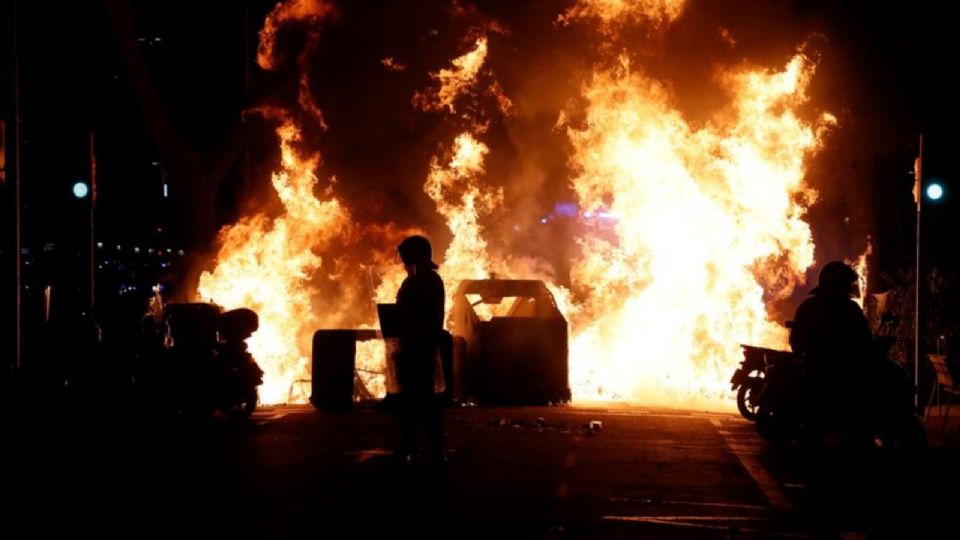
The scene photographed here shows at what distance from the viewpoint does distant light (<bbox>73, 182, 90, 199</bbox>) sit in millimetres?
18578

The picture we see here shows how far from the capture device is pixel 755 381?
619 inches

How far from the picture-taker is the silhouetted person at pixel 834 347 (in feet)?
40.2

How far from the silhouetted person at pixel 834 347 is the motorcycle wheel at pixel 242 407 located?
7.15m

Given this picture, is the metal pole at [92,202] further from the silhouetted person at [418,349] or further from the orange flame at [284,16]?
the silhouetted person at [418,349]

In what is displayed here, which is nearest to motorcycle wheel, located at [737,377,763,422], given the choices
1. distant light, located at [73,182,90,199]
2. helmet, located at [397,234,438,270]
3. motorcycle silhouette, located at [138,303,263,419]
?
helmet, located at [397,234,438,270]

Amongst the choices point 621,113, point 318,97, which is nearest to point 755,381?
point 621,113

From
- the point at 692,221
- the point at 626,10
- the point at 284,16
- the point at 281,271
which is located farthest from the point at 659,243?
the point at 284,16

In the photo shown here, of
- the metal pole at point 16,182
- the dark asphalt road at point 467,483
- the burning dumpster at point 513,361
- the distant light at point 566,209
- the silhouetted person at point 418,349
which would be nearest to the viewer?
the dark asphalt road at point 467,483

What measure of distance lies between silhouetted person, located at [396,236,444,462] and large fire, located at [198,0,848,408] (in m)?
8.61

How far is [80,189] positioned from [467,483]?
417 inches

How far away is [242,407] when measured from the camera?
1620cm

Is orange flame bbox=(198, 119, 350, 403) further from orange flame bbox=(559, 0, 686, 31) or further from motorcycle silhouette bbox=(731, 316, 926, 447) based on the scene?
motorcycle silhouette bbox=(731, 316, 926, 447)

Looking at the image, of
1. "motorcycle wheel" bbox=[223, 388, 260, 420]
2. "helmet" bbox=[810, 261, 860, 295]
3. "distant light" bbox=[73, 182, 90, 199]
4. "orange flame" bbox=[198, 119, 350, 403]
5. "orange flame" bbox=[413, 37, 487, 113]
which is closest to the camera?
"helmet" bbox=[810, 261, 860, 295]

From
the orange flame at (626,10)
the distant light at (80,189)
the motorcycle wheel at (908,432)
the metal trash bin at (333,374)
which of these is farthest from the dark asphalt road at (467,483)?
the orange flame at (626,10)
